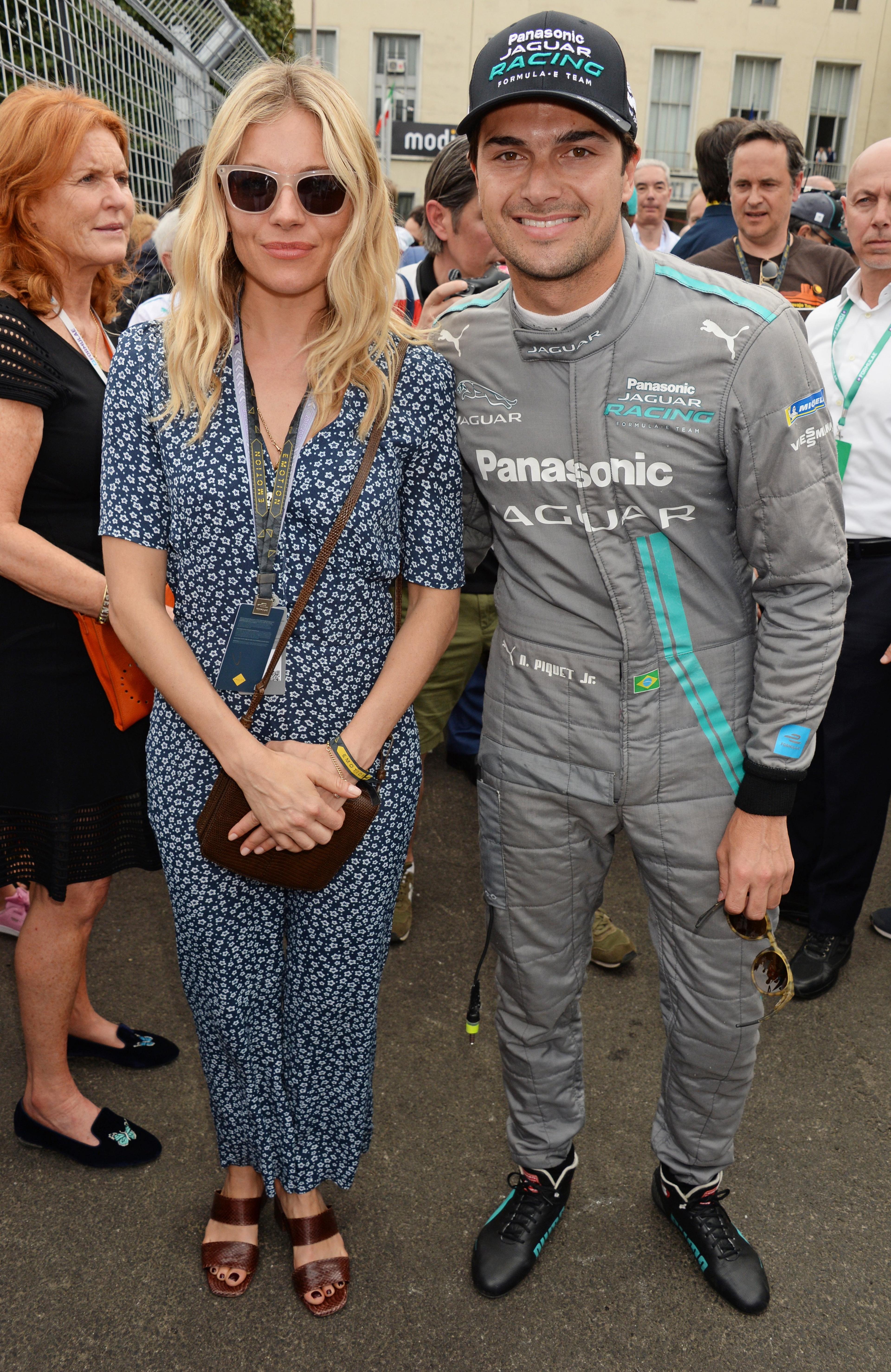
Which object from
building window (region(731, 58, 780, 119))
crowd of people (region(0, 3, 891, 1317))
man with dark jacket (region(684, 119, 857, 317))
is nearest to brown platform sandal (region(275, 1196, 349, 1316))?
crowd of people (region(0, 3, 891, 1317))

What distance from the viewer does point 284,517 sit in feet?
5.88

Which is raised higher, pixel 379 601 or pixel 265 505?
pixel 265 505

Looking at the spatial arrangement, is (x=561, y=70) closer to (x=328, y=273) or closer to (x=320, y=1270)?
(x=328, y=273)

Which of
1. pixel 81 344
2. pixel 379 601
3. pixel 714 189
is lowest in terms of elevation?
pixel 379 601

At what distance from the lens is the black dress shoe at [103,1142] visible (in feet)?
8.18

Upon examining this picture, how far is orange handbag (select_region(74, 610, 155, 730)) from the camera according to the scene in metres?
2.23

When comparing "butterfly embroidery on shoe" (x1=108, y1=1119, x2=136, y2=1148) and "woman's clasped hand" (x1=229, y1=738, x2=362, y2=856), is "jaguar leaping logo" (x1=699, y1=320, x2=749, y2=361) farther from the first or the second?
"butterfly embroidery on shoe" (x1=108, y1=1119, x2=136, y2=1148)

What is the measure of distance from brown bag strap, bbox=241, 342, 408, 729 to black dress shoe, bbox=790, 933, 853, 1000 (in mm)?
2143

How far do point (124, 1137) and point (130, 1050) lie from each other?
0.32m

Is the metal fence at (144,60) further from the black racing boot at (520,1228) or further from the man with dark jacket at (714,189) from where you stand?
the black racing boot at (520,1228)

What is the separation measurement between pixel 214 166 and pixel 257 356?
31 centimetres

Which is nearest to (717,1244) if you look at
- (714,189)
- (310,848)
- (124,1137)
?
(310,848)

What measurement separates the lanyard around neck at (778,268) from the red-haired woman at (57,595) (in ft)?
8.36

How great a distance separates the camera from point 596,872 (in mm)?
2145
